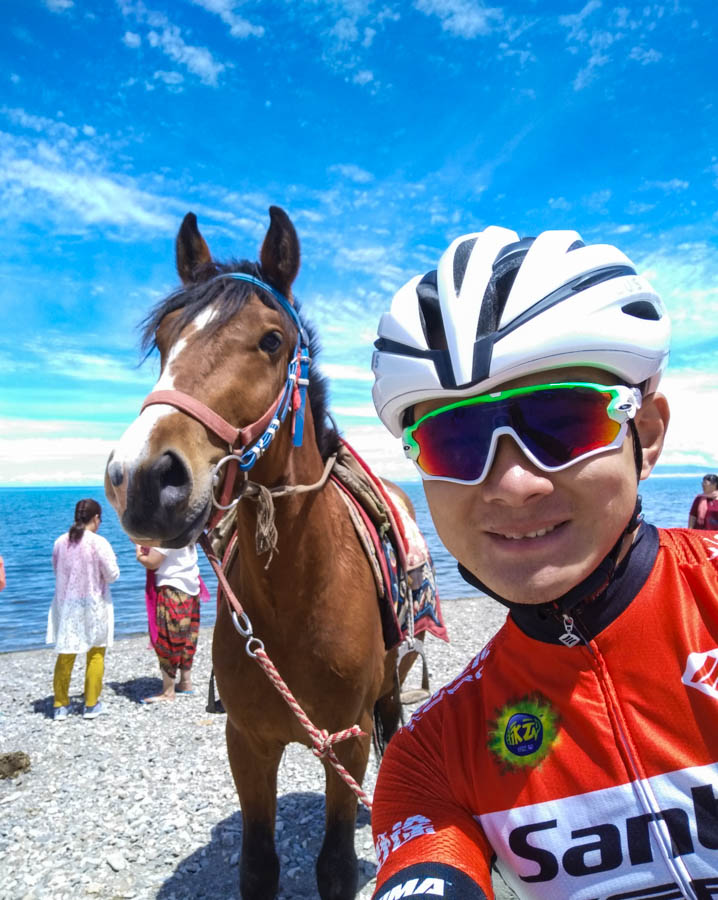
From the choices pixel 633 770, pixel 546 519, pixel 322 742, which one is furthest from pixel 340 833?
pixel 546 519

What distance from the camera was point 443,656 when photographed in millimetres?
9406

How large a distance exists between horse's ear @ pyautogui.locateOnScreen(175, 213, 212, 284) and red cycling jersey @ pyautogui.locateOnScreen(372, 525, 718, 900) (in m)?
2.65

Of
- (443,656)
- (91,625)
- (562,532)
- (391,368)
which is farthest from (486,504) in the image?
(443,656)

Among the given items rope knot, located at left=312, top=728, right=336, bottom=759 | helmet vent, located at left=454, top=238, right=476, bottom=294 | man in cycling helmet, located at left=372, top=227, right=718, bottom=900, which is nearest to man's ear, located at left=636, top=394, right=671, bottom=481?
man in cycling helmet, located at left=372, top=227, right=718, bottom=900

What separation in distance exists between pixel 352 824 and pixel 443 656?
6883 millimetres

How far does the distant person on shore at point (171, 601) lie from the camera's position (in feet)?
22.8

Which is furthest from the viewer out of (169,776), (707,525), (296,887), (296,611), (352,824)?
(707,525)

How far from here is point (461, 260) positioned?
4.45ft

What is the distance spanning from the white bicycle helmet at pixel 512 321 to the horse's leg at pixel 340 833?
6.90ft

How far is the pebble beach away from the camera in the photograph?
3635 millimetres

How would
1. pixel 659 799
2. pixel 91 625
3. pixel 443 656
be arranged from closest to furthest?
pixel 659 799 < pixel 91 625 < pixel 443 656

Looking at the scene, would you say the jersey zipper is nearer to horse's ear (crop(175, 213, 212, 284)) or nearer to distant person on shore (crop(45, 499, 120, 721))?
horse's ear (crop(175, 213, 212, 284))

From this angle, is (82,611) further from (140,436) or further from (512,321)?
(512,321)

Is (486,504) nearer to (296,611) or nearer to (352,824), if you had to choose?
(296,611)
